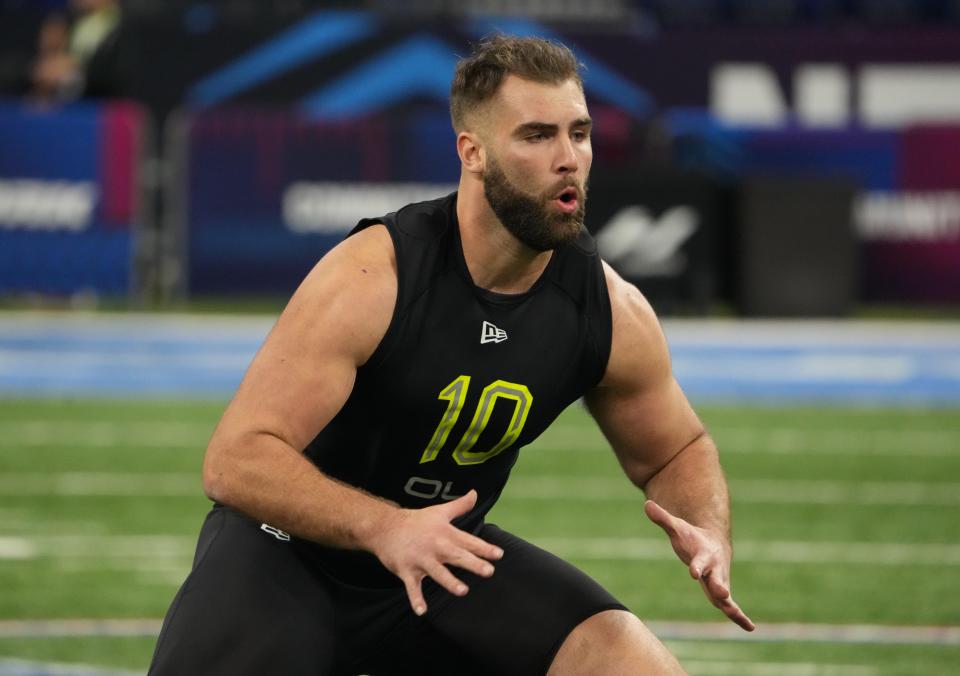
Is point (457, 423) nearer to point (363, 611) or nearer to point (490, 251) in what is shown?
point (490, 251)

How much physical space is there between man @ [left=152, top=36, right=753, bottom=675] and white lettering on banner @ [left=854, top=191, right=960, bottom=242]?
13291mm

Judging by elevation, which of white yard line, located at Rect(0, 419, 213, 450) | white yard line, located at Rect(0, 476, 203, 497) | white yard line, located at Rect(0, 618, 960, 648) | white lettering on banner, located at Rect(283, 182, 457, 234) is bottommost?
white yard line, located at Rect(0, 419, 213, 450)

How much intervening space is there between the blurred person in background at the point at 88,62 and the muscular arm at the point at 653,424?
1550 cm

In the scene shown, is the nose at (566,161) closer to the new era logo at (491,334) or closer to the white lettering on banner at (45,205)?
the new era logo at (491,334)

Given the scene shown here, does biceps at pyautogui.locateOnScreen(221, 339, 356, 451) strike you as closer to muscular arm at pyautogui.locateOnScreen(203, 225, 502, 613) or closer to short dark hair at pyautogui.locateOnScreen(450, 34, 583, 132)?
muscular arm at pyautogui.locateOnScreen(203, 225, 502, 613)

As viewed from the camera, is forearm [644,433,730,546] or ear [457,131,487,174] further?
forearm [644,433,730,546]

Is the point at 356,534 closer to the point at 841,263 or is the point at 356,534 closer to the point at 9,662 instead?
the point at 9,662

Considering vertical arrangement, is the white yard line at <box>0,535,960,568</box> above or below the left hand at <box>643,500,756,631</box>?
below

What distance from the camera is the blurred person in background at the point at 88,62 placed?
19984 mm

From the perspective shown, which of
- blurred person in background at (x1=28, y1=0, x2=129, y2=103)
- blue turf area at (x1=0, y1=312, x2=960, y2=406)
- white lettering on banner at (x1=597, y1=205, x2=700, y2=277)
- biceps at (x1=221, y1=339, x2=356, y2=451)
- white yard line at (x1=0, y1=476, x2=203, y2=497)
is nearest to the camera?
biceps at (x1=221, y1=339, x2=356, y2=451)

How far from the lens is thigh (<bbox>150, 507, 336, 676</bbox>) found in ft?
15.2

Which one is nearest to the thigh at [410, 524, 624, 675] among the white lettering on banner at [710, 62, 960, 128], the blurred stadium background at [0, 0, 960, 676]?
the blurred stadium background at [0, 0, 960, 676]

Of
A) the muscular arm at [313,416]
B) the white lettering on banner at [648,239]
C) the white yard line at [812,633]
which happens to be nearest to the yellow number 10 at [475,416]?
the muscular arm at [313,416]

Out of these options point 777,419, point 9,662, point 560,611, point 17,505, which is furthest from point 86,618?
point 777,419
